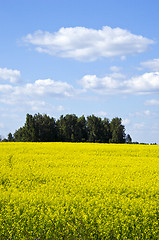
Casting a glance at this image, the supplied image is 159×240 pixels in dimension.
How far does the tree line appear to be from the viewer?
62062 millimetres

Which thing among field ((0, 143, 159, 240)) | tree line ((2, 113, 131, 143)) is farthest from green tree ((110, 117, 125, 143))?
field ((0, 143, 159, 240))

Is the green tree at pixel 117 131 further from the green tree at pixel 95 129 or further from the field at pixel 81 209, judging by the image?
the field at pixel 81 209

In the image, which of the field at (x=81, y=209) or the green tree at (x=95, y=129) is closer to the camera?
the field at (x=81, y=209)

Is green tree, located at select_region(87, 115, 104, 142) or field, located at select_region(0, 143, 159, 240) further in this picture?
green tree, located at select_region(87, 115, 104, 142)

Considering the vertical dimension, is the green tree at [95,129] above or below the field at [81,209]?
above

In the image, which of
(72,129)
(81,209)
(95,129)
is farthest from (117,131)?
(81,209)

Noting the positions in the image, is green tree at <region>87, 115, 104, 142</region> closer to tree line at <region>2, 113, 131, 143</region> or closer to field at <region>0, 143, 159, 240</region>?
tree line at <region>2, 113, 131, 143</region>

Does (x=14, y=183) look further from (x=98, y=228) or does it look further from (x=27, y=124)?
(x=27, y=124)

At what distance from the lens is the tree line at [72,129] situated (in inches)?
2443

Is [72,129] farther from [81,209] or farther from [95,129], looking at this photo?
[81,209]

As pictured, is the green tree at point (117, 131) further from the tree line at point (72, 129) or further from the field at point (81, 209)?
the field at point (81, 209)

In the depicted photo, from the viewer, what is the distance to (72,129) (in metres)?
64.2

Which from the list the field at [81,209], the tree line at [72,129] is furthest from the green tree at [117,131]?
the field at [81,209]

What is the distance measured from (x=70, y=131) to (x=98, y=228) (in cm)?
5606
